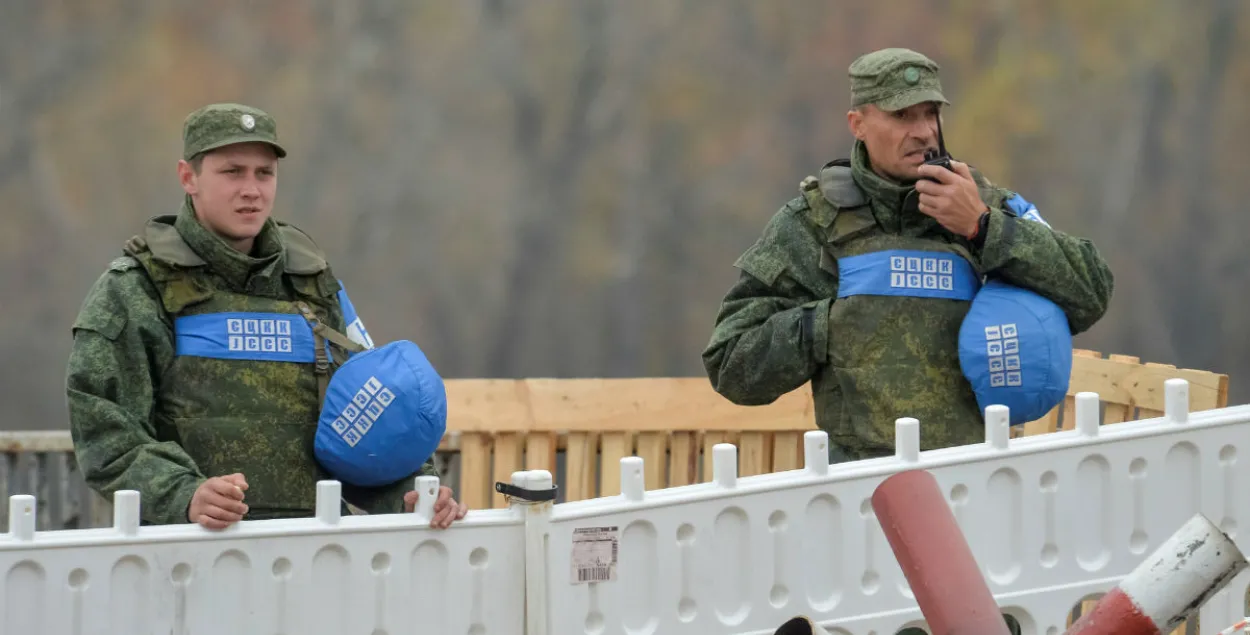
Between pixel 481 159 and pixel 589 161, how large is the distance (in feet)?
1.28

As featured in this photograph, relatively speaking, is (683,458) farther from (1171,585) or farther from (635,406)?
(1171,585)

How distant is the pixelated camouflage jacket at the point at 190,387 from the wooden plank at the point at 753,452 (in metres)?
2.22

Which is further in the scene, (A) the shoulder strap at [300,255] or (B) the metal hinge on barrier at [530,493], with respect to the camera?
(A) the shoulder strap at [300,255]

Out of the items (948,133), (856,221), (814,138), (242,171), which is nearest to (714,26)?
(814,138)

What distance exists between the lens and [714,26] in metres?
5.89

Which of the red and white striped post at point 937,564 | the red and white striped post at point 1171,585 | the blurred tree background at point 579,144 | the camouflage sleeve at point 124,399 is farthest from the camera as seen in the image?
the blurred tree background at point 579,144

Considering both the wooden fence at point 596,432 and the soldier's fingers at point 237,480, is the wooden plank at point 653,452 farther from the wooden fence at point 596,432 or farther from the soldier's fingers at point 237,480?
the soldier's fingers at point 237,480

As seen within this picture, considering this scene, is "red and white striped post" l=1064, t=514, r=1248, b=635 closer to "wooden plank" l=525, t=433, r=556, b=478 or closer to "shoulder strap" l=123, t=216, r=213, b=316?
"shoulder strap" l=123, t=216, r=213, b=316

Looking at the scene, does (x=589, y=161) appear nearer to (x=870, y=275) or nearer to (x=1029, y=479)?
(x=870, y=275)

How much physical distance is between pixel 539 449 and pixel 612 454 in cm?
23

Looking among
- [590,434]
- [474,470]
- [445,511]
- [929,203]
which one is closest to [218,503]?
[445,511]

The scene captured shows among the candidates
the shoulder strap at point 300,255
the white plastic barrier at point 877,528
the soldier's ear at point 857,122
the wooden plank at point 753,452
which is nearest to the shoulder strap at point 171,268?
the shoulder strap at point 300,255

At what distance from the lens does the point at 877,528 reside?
2.74m

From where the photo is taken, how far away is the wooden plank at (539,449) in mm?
5098
